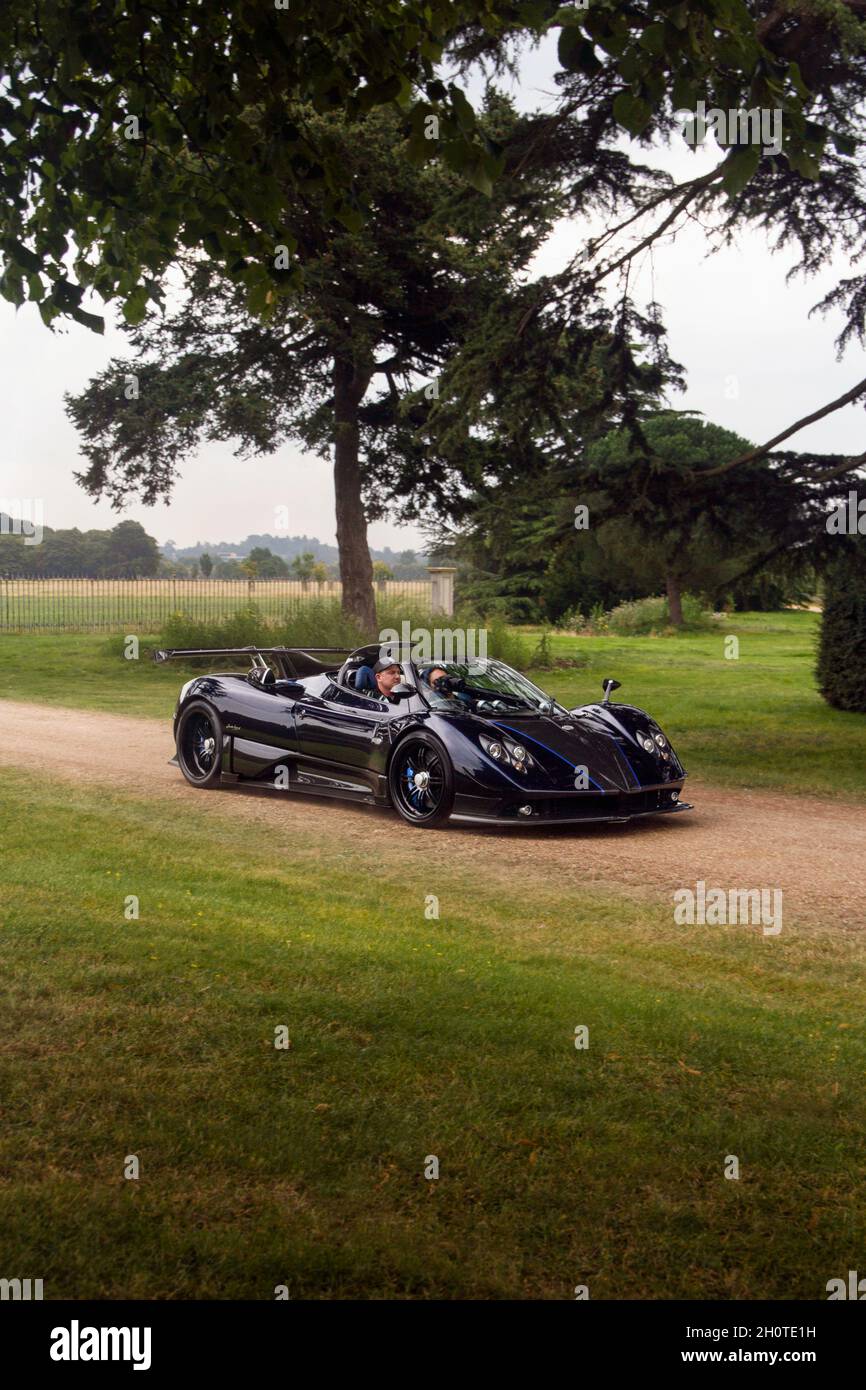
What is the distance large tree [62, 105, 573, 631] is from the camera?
30.3m

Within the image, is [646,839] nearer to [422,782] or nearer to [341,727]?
[422,782]

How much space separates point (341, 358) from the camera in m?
32.2

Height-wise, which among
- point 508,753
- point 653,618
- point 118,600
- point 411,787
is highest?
point 118,600

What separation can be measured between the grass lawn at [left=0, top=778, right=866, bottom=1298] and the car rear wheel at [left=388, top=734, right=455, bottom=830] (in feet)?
8.40

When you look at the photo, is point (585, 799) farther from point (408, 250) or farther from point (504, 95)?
point (408, 250)

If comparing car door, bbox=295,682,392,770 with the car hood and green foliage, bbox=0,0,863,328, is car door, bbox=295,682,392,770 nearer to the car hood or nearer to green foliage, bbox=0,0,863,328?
the car hood

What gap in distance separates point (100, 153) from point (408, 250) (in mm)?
24589

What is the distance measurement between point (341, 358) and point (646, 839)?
23639 mm

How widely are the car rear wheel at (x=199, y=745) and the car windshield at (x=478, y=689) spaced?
2.41 meters

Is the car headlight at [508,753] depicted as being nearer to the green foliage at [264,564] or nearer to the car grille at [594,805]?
the car grille at [594,805]

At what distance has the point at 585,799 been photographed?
10.8m

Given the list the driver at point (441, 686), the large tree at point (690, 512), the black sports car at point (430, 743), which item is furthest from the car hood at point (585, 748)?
the large tree at point (690, 512)

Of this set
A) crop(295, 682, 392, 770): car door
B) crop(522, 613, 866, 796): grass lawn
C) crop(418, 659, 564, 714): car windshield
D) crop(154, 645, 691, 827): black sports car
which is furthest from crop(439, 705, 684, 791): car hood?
crop(522, 613, 866, 796): grass lawn

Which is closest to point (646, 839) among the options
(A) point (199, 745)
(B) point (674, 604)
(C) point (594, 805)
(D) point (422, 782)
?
(C) point (594, 805)
